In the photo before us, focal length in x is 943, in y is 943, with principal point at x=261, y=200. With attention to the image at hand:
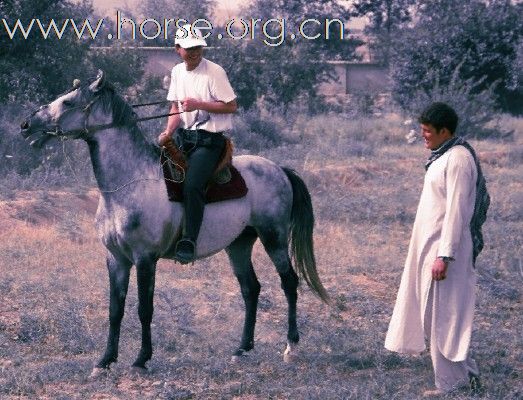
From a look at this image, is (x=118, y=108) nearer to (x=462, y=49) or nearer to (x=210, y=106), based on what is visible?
(x=210, y=106)

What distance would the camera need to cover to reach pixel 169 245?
7.18 m

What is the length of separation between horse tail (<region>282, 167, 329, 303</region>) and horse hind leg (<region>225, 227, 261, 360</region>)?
38 centimetres

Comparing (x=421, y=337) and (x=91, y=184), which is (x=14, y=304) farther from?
(x=91, y=184)

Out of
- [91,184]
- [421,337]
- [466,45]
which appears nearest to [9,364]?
[421,337]

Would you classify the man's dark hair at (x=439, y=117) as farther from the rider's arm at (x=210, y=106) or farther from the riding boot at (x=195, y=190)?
the riding boot at (x=195, y=190)

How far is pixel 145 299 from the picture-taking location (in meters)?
7.03

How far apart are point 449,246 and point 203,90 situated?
7.50ft

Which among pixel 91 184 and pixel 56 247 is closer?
pixel 56 247

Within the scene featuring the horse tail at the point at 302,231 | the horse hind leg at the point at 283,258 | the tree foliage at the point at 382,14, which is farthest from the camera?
the tree foliage at the point at 382,14

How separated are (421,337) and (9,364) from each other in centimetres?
322

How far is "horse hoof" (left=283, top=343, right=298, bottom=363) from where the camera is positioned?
7.45 meters

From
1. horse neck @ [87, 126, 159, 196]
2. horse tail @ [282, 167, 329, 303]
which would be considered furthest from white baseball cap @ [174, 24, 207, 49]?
horse tail @ [282, 167, 329, 303]

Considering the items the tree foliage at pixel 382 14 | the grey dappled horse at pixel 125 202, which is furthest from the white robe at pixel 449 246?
the tree foliage at pixel 382 14

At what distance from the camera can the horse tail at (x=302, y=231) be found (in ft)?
26.7
